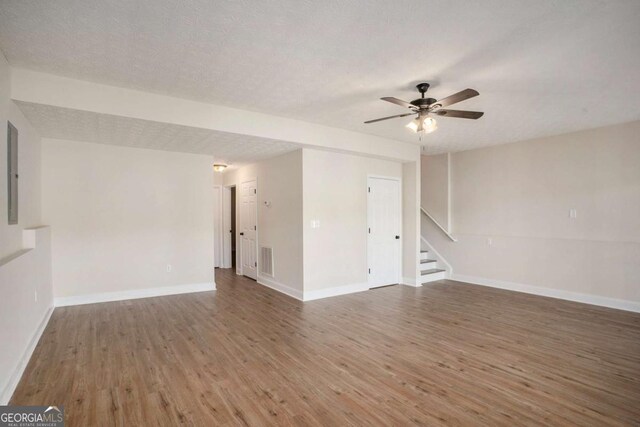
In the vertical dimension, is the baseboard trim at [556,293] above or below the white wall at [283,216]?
below

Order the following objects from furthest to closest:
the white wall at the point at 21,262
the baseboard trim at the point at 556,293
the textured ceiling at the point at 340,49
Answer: the baseboard trim at the point at 556,293
the white wall at the point at 21,262
the textured ceiling at the point at 340,49

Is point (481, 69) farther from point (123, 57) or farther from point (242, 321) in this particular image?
point (242, 321)

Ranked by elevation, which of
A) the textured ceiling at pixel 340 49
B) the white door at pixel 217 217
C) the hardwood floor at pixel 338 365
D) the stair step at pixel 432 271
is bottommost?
the hardwood floor at pixel 338 365

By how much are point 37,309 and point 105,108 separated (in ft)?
7.66

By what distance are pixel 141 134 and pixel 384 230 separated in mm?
4233

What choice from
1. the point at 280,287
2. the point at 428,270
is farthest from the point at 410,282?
the point at 280,287

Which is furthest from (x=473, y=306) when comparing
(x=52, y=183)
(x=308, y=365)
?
(x=52, y=183)

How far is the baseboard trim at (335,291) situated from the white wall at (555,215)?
7.63 feet

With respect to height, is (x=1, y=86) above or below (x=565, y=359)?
above

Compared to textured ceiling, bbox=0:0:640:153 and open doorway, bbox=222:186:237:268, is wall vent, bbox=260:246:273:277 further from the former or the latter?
textured ceiling, bbox=0:0:640:153

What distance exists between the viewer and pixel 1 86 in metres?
2.63

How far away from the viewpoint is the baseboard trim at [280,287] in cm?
521

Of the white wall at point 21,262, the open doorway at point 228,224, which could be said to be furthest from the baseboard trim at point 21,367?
the open doorway at point 228,224

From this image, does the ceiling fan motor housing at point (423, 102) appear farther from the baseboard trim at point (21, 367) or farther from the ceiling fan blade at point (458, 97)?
the baseboard trim at point (21, 367)
